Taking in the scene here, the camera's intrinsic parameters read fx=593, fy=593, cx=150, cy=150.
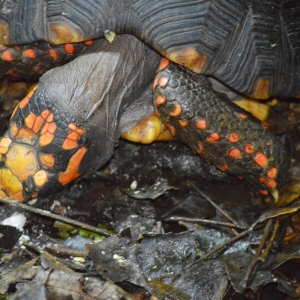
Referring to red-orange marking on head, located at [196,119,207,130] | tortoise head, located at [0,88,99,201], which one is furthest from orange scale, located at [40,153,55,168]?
red-orange marking on head, located at [196,119,207,130]

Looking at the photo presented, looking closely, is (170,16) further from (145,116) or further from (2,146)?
(2,146)

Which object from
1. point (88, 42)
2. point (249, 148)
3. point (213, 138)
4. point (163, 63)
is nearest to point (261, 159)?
point (249, 148)

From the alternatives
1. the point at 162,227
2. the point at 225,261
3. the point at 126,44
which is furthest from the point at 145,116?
the point at 225,261

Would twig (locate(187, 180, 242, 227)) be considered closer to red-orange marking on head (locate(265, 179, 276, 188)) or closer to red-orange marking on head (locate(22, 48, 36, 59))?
red-orange marking on head (locate(265, 179, 276, 188))

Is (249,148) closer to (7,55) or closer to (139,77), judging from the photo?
(139,77)

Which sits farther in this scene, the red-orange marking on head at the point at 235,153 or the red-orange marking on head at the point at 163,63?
the red-orange marking on head at the point at 235,153

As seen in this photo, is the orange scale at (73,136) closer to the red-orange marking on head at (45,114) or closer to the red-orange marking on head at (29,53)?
the red-orange marking on head at (45,114)

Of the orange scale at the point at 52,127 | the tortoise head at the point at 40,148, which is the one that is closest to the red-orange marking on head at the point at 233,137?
the tortoise head at the point at 40,148

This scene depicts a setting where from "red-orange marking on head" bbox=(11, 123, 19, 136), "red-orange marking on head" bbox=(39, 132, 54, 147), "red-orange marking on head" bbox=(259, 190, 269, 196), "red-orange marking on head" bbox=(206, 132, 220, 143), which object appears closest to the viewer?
"red-orange marking on head" bbox=(39, 132, 54, 147)
